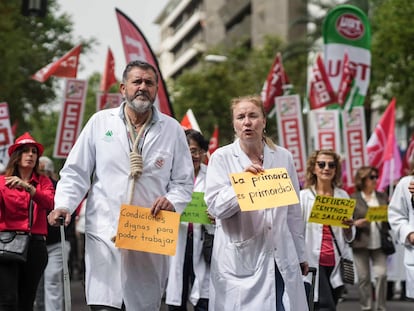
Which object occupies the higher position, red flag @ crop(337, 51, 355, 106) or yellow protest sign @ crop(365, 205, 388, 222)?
red flag @ crop(337, 51, 355, 106)

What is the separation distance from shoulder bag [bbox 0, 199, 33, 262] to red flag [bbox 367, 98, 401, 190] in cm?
1308

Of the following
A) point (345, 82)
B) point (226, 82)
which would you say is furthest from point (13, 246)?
point (226, 82)

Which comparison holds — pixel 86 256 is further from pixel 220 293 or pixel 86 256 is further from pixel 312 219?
pixel 312 219

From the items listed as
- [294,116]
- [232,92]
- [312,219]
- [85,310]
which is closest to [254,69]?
[232,92]

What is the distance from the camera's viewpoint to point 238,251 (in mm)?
7453

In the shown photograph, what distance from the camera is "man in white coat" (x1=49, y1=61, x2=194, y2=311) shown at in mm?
7199

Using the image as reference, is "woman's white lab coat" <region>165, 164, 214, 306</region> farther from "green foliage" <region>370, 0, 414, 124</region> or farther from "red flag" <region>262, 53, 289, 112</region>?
"green foliage" <region>370, 0, 414, 124</region>

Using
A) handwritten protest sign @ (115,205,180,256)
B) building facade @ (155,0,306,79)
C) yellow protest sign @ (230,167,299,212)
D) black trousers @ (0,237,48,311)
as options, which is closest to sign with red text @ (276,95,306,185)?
black trousers @ (0,237,48,311)

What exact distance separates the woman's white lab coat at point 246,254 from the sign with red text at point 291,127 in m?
14.0

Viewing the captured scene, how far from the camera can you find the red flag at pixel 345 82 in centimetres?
2106

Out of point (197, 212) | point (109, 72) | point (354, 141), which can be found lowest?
point (197, 212)

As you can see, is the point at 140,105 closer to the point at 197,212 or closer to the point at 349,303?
the point at 197,212

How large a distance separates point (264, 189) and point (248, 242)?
349 millimetres

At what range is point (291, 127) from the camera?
2255 centimetres
